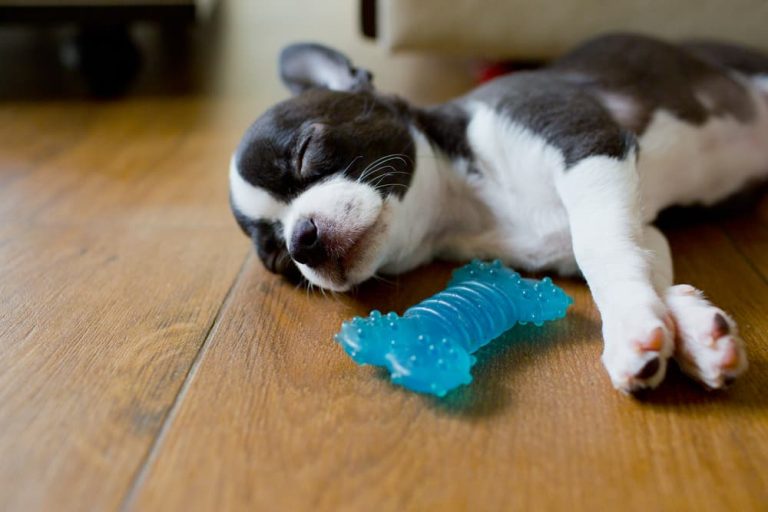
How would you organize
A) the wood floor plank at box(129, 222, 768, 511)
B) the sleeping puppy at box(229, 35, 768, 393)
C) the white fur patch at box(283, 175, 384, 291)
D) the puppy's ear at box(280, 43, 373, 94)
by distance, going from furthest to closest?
the puppy's ear at box(280, 43, 373, 94) < the white fur patch at box(283, 175, 384, 291) < the sleeping puppy at box(229, 35, 768, 393) < the wood floor plank at box(129, 222, 768, 511)

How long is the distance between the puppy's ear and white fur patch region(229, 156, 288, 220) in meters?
0.44

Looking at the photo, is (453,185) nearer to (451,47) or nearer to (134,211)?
(134,211)

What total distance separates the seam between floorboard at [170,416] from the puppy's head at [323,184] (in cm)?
20

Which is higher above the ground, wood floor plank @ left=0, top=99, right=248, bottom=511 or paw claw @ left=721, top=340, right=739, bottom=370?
paw claw @ left=721, top=340, right=739, bottom=370

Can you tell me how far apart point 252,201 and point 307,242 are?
0.20 metres

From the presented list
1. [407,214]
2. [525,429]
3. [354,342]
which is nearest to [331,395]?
[354,342]

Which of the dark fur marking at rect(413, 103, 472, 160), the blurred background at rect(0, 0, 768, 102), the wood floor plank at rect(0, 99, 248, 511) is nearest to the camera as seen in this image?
the wood floor plank at rect(0, 99, 248, 511)

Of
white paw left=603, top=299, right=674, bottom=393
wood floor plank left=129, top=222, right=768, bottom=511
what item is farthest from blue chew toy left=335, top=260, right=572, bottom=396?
white paw left=603, top=299, right=674, bottom=393

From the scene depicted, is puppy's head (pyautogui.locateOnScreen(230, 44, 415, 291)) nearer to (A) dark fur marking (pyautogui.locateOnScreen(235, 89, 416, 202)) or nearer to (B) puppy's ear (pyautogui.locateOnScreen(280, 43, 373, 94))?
(A) dark fur marking (pyautogui.locateOnScreen(235, 89, 416, 202))

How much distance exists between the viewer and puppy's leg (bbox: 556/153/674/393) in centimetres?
123

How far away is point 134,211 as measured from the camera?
7.43ft

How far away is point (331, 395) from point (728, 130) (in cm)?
149

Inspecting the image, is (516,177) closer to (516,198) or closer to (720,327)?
(516,198)

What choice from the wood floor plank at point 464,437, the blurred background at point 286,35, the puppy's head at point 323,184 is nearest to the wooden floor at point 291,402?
the wood floor plank at point 464,437
